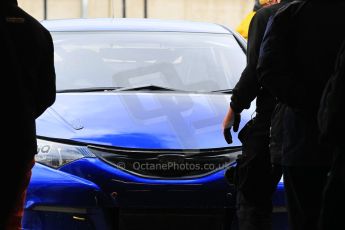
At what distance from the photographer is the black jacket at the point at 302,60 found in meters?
3.63

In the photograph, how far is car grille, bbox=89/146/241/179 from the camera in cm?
459

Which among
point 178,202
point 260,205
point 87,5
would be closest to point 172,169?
point 178,202

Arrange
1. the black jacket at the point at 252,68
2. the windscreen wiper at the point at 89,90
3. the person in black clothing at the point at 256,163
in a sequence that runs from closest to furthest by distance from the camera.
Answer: the black jacket at the point at 252,68 < the person in black clothing at the point at 256,163 < the windscreen wiper at the point at 89,90

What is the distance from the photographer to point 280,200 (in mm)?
4668

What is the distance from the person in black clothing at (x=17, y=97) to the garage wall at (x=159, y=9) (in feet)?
50.3

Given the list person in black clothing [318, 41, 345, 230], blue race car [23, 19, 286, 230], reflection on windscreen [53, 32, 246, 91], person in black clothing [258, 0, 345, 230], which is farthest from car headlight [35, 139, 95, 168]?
person in black clothing [318, 41, 345, 230]

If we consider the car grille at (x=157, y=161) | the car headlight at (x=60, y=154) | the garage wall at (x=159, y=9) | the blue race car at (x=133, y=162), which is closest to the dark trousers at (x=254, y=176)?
the blue race car at (x=133, y=162)

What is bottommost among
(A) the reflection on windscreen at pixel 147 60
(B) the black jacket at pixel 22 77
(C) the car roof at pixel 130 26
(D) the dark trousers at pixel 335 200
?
(A) the reflection on windscreen at pixel 147 60

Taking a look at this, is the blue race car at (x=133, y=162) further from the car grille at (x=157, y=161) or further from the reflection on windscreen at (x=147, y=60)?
the reflection on windscreen at (x=147, y=60)

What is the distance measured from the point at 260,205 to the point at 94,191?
88 cm

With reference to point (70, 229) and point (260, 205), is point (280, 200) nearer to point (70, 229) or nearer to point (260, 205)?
point (260, 205)

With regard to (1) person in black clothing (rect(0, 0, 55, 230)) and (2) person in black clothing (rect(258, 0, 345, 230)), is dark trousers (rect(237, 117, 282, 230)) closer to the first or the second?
(2) person in black clothing (rect(258, 0, 345, 230))

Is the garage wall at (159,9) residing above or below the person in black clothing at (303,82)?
below

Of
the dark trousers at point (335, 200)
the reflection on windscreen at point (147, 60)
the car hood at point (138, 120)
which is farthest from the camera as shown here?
the reflection on windscreen at point (147, 60)
